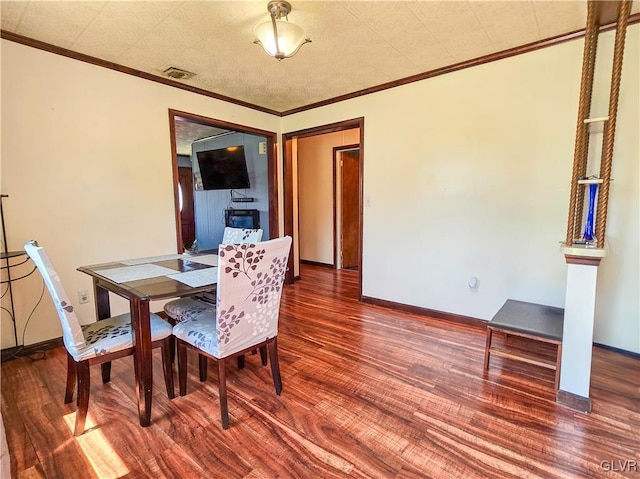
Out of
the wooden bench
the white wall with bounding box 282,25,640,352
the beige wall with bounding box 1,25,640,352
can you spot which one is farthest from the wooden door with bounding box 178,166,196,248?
the wooden bench

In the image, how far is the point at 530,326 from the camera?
6.72 feet

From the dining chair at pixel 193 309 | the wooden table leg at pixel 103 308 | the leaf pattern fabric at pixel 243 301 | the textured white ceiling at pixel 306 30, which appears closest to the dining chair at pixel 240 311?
the leaf pattern fabric at pixel 243 301

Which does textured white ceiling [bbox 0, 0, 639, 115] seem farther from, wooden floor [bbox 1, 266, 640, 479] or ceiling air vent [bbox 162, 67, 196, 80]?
wooden floor [bbox 1, 266, 640, 479]

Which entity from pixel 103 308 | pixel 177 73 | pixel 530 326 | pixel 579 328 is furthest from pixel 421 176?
pixel 103 308

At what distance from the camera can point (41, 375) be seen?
216 centimetres

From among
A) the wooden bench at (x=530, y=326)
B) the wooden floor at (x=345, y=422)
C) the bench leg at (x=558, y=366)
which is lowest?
the wooden floor at (x=345, y=422)

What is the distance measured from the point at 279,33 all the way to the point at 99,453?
2.42 m

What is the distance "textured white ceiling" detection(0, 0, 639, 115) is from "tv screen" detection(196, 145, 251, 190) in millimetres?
1801

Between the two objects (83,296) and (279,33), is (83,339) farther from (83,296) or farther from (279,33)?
(279,33)

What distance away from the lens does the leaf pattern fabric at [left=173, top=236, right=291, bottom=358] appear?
150 cm

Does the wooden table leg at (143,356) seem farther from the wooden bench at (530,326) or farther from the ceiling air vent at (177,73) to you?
the ceiling air vent at (177,73)

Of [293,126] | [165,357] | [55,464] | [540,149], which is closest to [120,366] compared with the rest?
[165,357]

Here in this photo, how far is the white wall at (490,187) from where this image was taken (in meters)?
2.33

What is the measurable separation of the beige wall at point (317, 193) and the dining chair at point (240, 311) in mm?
3961
